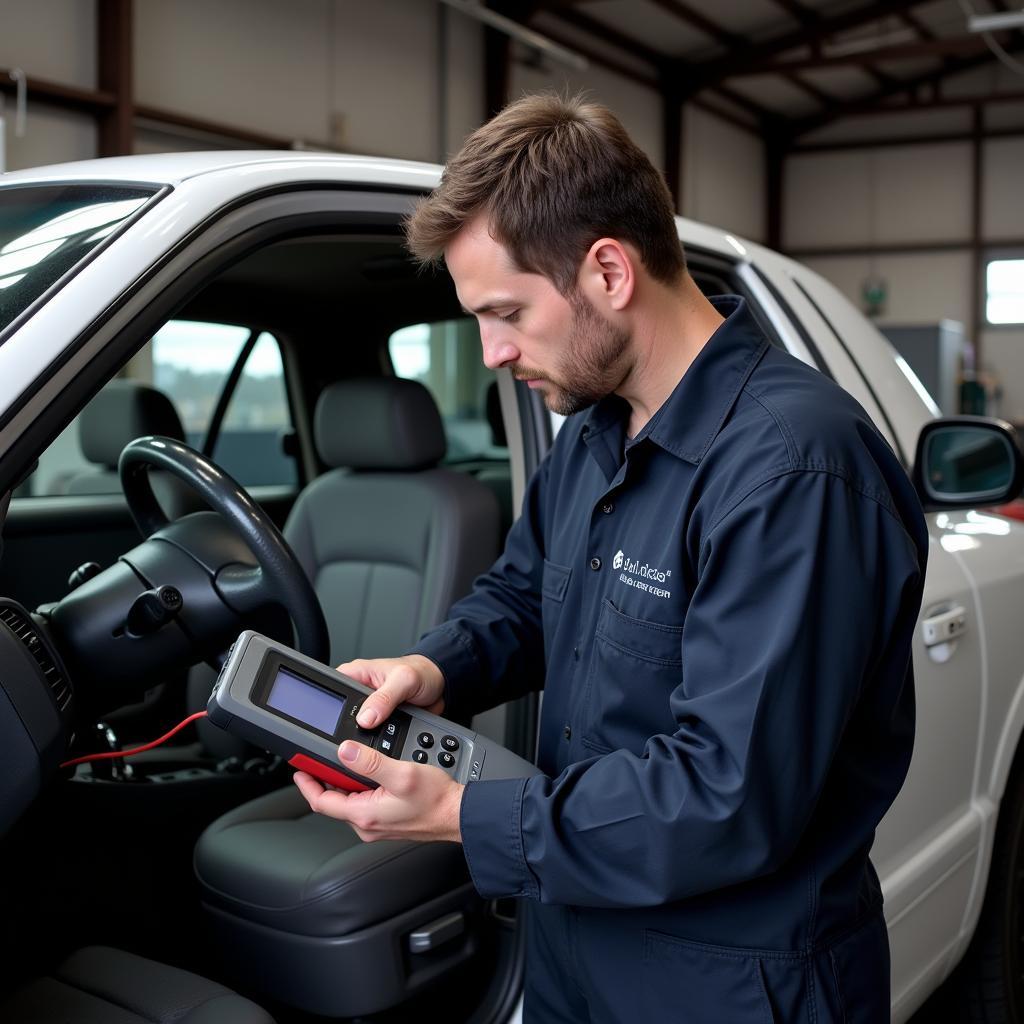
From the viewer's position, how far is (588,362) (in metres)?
1.28

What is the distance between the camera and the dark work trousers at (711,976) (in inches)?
47.6

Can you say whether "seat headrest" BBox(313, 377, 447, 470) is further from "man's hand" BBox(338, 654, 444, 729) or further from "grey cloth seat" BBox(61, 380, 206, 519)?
"man's hand" BBox(338, 654, 444, 729)

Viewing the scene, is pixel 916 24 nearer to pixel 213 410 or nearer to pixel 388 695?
pixel 213 410

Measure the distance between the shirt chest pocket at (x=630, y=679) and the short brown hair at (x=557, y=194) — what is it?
0.36 meters

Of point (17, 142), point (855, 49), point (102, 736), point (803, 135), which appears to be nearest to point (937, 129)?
point (803, 135)

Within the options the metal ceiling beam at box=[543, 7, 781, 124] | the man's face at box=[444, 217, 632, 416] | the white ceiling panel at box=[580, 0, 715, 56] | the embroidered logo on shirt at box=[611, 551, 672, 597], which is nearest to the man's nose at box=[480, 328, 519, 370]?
the man's face at box=[444, 217, 632, 416]

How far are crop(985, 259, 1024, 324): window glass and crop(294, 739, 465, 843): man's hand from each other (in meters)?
15.2

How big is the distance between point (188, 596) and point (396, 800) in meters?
0.47

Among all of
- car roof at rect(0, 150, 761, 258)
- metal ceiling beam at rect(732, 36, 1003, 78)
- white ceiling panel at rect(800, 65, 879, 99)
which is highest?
white ceiling panel at rect(800, 65, 879, 99)

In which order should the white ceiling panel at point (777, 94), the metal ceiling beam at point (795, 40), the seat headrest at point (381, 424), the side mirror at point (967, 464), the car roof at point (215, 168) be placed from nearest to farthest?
the car roof at point (215, 168) → the side mirror at point (967, 464) → the seat headrest at point (381, 424) → the metal ceiling beam at point (795, 40) → the white ceiling panel at point (777, 94)

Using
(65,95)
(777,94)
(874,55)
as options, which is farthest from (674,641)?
(777,94)

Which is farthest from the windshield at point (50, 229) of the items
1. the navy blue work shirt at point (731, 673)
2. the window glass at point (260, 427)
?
the window glass at point (260, 427)

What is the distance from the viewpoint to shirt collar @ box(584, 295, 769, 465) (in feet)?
4.04

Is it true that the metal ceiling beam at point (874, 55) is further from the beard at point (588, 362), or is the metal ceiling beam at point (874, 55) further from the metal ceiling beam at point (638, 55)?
the beard at point (588, 362)
